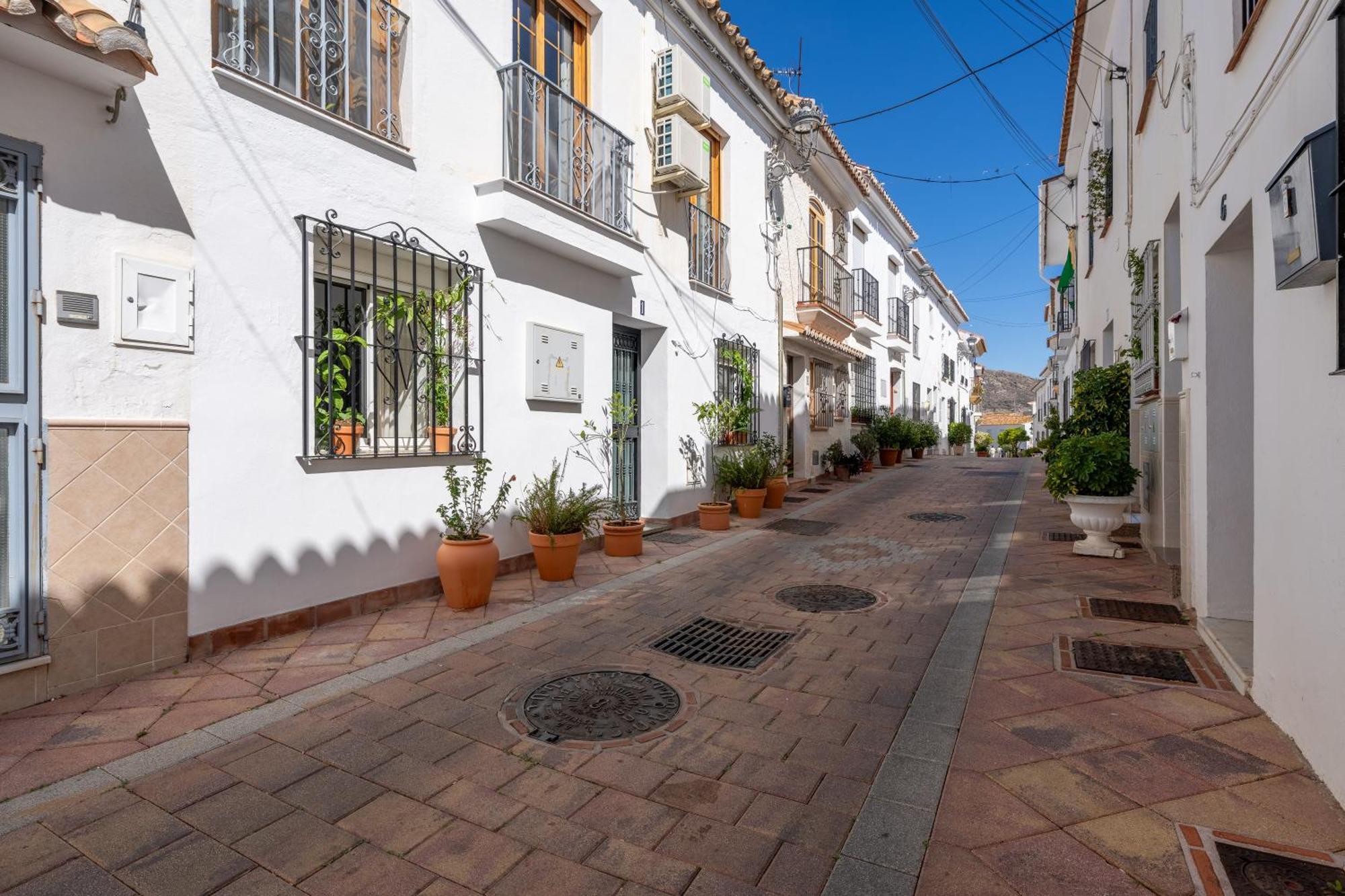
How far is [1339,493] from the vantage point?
2.20 meters

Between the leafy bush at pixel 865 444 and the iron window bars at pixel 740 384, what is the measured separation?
5.77 m

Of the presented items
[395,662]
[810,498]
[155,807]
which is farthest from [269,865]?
[810,498]

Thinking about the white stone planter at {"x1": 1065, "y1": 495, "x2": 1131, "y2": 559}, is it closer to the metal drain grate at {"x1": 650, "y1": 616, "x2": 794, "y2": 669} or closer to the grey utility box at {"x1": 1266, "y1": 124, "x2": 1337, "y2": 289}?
the metal drain grate at {"x1": 650, "y1": 616, "x2": 794, "y2": 669}

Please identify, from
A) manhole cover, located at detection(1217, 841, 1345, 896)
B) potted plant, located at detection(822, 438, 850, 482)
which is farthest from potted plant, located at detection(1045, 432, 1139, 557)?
potted plant, located at detection(822, 438, 850, 482)

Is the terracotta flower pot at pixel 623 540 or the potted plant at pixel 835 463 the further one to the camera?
the potted plant at pixel 835 463

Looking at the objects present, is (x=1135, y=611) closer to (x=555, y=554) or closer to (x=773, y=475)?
(x=555, y=554)

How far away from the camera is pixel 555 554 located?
5535 mm

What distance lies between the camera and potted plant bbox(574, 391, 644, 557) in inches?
258

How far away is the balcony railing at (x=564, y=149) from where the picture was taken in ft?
18.9

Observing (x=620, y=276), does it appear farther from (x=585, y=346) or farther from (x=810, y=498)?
(x=810, y=498)

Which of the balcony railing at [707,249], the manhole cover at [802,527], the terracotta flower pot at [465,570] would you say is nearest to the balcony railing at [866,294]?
the balcony railing at [707,249]

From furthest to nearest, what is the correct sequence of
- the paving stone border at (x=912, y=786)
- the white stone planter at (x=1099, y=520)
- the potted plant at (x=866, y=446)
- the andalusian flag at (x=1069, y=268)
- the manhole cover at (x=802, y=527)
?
the potted plant at (x=866, y=446) → the andalusian flag at (x=1069, y=268) → the manhole cover at (x=802, y=527) → the white stone planter at (x=1099, y=520) → the paving stone border at (x=912, y=786)

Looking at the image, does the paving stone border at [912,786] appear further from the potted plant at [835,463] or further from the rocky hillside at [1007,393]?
the rocky hillside at [1007,393]

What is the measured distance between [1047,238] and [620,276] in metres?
9.57
